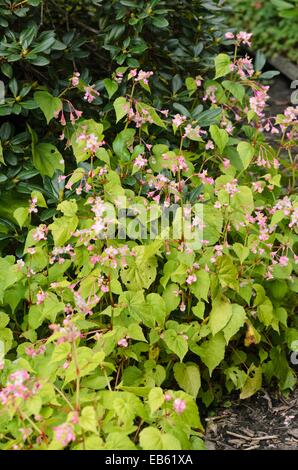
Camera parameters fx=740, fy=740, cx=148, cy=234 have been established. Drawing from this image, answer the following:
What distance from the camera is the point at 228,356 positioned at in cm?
310

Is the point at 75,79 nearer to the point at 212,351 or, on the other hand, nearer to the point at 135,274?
the point at 135,274

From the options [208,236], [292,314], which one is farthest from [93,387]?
[292,314]

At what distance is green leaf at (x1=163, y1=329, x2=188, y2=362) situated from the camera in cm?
271

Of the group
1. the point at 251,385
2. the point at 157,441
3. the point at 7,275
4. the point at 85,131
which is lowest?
the point at 251,385

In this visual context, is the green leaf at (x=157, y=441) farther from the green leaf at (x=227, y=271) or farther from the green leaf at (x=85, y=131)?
the green leaf at (x=85, y=131)

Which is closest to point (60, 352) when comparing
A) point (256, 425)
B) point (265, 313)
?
point (265, 313)

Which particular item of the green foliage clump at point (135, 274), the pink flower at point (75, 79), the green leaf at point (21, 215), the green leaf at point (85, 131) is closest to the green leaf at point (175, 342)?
the green foliage clump at point (135, 274)

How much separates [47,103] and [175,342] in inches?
49.3

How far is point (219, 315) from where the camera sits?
278cm

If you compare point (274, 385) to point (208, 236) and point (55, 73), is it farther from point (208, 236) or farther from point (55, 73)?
point (55, 73)

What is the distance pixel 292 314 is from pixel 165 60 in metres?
1.47

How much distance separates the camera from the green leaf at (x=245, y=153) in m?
3.14

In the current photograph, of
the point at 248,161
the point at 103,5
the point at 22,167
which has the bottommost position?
the point at 22,167

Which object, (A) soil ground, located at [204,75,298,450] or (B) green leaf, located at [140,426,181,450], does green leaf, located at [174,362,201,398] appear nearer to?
(A) soil ground, located at [204,75,298,450]
